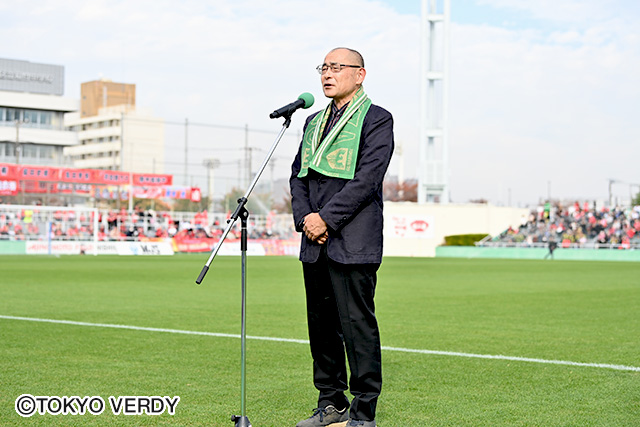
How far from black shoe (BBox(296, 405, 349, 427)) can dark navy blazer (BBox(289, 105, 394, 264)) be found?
2.95 ft

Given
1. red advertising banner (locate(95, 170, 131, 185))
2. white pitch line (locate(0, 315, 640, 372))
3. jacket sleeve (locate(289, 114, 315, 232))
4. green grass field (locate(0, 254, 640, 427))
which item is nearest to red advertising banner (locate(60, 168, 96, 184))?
red advertising banner (locate(95, 170, 131, 185))

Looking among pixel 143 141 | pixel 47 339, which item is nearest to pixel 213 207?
pixel 143 141

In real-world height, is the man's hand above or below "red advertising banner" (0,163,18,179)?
below

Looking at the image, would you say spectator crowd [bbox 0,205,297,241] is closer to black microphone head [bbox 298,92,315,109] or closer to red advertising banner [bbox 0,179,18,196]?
red advertising banner [bbox 0,179,18,196]

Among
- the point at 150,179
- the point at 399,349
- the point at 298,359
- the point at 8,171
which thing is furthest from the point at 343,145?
the point at 150,179

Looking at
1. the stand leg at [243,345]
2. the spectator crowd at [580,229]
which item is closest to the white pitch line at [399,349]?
the stand leg at [243,345]

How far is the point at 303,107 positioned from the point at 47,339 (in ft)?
16.1

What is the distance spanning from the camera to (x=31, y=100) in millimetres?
93438

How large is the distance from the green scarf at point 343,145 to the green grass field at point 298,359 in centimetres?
150

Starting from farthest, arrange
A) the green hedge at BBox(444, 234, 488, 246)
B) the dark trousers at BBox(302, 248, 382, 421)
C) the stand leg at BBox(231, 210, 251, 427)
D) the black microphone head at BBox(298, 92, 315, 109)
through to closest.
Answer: the green hedge at BBox(444, 234, 488, 246), the black microphone head at BBox(298, 92, 315, 109), the dark trousers at BBox(302, 248, 382, 421), the stand leg at BBox(231, 210, 251, 427)

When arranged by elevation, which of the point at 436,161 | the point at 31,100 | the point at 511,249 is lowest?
the point at 511,249

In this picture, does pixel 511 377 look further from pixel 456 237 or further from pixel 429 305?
pixel 456 237

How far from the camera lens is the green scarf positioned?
471 cm

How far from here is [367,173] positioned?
181 inches
